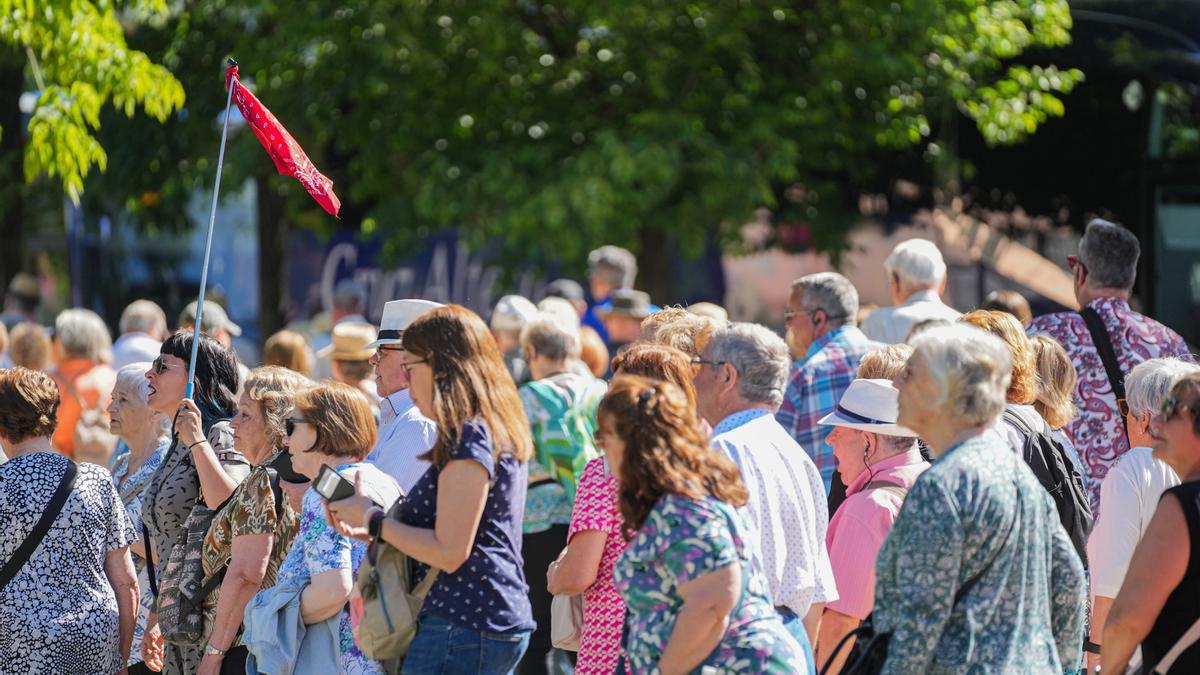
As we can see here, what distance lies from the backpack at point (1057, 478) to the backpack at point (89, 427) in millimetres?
5743

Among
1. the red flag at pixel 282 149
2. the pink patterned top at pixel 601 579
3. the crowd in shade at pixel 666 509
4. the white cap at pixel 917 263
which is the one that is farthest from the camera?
the white cap at pixel 917 263

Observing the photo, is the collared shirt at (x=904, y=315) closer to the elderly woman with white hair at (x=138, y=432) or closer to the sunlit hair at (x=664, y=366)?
the sunlit hair at (x=664, y=366)

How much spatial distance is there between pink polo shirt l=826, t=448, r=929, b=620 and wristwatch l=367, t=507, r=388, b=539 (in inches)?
58.0

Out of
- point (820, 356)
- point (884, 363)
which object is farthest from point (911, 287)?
point (884, 363)

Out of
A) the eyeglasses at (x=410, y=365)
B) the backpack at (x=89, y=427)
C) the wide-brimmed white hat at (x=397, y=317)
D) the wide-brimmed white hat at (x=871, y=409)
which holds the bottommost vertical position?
the backpack at (x=89, y=427)

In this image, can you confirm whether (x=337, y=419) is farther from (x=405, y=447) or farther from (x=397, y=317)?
(x=397, y=317)

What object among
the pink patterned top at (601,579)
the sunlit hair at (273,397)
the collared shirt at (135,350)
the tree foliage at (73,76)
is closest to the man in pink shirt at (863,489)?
the pink patterned top at (601,579)

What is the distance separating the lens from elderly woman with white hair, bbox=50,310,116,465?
8984 millimetres

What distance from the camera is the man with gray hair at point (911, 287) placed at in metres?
7.41

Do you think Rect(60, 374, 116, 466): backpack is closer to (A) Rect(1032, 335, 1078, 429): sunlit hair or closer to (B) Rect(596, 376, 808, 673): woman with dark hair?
(A) Rect(1032, 335, 1078, 429): sunlit hair

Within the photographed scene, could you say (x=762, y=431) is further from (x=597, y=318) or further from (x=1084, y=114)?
(x=1084, y=114)

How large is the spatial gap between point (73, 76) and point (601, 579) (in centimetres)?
531

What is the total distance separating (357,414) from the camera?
5051mm

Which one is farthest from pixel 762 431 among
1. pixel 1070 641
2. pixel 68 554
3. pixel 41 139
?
pixel 41 139
